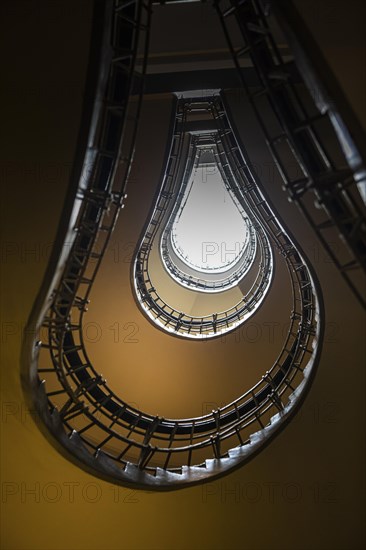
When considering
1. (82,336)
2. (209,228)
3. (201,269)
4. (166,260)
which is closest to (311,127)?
(82,336)

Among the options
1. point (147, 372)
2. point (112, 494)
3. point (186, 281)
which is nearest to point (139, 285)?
point (147, 372)

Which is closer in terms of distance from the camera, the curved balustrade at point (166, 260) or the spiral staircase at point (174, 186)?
the spiral staircase at point (174, 186)

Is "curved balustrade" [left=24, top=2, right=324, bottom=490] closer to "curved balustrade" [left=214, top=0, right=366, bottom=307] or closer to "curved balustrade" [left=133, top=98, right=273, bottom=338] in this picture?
"curved balustrade" [left=133, top=98, right=273, bottom=338]

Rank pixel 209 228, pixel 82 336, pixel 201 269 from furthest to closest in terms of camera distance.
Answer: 1. pixel 209 228
2. pixel 201 269
3. pixel 82 336

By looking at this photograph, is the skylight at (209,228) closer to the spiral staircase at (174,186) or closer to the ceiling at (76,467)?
the spiral staircase at (174,186)

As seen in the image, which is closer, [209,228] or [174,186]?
[174,186]

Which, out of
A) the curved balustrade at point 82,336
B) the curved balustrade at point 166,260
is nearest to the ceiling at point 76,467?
the curved balustrade at point 82,336

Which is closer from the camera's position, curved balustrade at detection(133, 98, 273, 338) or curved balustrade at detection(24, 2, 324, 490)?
curved balustrade at detection(24, 2, 324, 490)

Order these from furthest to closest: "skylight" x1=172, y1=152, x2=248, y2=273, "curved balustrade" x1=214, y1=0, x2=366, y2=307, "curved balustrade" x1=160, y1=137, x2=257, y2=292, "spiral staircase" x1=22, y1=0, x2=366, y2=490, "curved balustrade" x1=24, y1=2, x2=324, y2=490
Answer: "skylight" x1=172, y1=152, x2=248, y2=273
"curved balustrade" x1=160, y1=137, x2=257, y2=292
"curved balustrade" x1=24, y1=2, x2=324, y2=490
"spiral staircase" x1=22, y1=0, x2=366, y2=490
"curved balustrade" x1=214, y1=0, x2=366, y2=307

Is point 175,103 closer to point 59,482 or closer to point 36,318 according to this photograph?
point 36,318

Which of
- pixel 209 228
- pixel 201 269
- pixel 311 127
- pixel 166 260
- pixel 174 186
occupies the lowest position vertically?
pixel 201 269

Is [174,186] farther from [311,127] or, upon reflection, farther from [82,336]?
[311,127]

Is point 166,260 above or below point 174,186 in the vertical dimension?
below

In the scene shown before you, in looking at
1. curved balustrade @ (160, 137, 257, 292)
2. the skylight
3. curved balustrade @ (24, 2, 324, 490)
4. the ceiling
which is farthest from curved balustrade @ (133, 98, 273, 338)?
the skylight
